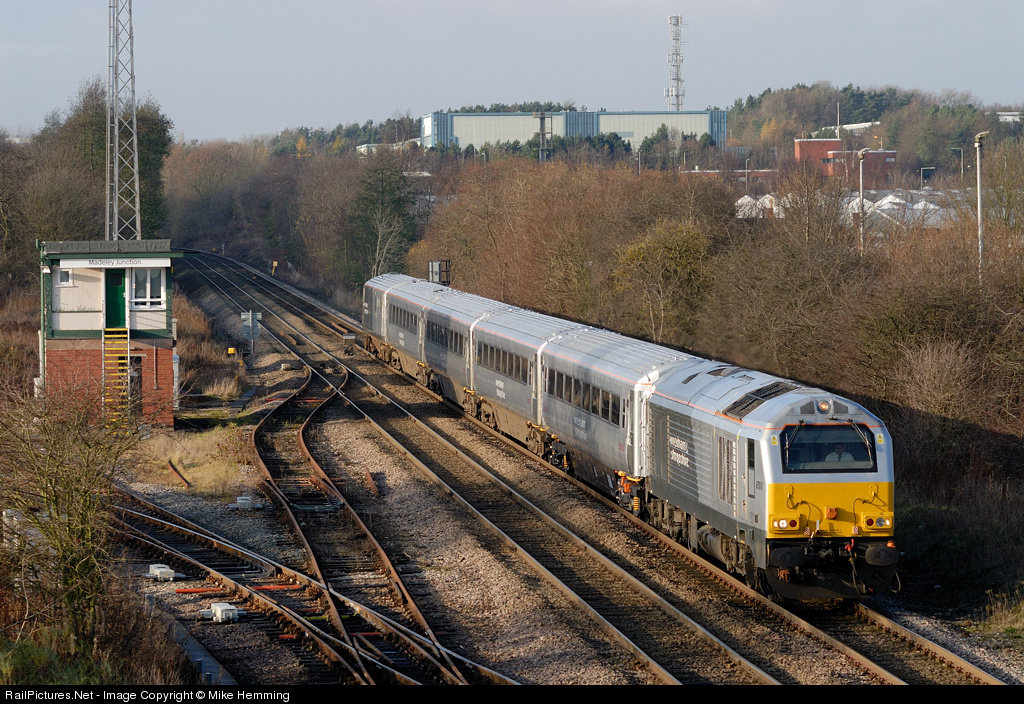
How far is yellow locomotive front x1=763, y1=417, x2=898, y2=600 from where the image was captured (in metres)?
12.0

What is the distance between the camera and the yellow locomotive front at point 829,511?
1205 centimetres

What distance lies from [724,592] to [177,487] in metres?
A: 11.5

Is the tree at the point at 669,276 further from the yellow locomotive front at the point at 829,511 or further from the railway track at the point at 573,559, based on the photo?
the yellow locomotive front at the point at 829,511

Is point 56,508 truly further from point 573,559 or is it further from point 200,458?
point 200,458

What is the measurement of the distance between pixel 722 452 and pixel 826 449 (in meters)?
1.36

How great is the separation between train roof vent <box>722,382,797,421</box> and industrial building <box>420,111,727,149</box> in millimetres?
133228

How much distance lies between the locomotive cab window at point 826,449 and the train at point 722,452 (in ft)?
0.04

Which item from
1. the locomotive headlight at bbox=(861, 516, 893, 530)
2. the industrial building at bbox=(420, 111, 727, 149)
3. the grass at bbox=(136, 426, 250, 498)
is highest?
the industrial building at bbox=(420, 111, 727, 149)

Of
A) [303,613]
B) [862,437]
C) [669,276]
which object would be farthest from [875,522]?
[669,276]

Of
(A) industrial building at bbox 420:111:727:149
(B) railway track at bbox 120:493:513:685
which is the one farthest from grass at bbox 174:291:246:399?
(A) industrial building at bbox 420:111:727:149

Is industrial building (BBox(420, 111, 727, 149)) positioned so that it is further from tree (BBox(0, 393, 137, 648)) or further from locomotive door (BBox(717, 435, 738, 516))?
tree (BBox(0, 393, 137, 648))

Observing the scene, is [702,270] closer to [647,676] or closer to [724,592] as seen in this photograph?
[724,592]

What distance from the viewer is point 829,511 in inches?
476

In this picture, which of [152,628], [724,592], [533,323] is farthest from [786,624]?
[533,323]
